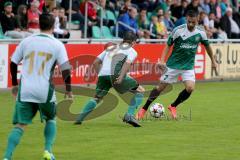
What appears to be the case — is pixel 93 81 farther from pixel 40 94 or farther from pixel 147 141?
pixel 40 94

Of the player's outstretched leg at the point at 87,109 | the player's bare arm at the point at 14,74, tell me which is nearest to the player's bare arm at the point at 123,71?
the player's outstretched leg at the point at 87,109

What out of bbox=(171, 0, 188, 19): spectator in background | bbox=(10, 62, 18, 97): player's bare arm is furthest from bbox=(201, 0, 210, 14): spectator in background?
bbox=(10, 62, 18, 97): player's bare arm

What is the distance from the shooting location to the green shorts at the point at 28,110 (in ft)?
33.4

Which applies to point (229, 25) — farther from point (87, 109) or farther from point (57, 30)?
point (87, 109)

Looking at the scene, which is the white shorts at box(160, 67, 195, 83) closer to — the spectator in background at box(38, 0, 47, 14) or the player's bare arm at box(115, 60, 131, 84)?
the player's bare arm at box(115, 60, 131, 84)

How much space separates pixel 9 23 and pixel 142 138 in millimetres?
10502

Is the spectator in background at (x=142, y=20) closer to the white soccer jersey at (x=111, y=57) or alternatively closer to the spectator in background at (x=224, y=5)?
the spectator in background at (x=224, y=5)

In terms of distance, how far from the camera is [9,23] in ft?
73.9

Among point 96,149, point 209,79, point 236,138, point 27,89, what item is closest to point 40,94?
point 27,89

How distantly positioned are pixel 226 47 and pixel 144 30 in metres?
2.84

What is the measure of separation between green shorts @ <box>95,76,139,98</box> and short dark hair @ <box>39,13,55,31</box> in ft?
14.4

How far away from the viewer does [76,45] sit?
22.5m

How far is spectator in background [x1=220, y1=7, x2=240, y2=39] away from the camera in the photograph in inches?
1220

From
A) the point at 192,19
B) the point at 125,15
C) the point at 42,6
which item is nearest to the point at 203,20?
the point at 125,15
